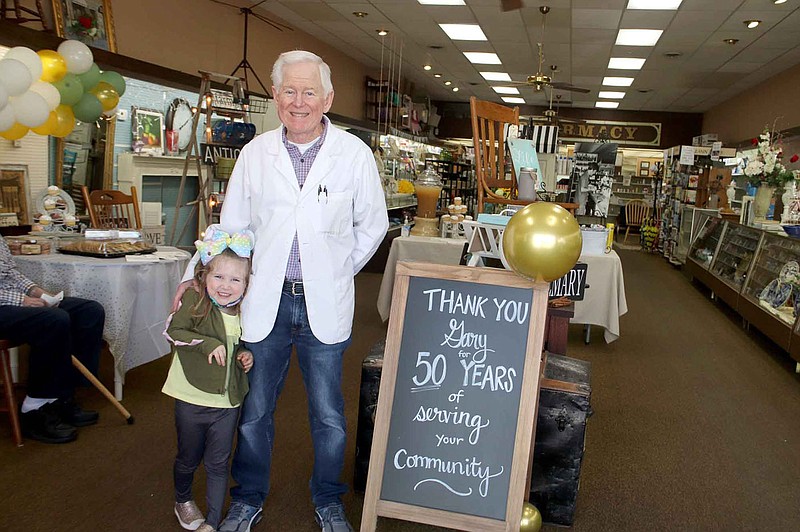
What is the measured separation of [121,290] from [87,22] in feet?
10.7

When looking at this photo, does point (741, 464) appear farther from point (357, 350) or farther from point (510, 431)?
point (357, 350)

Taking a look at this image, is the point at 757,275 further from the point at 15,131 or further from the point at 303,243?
the point at 15,131

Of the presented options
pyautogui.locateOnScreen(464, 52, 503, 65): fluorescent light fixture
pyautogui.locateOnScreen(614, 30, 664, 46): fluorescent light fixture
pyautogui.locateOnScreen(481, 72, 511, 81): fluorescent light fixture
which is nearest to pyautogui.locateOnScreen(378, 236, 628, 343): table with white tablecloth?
pyautogui.locateOnScreen(614, 30, 664, 46): fluorescent light fixture

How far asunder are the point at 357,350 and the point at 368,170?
2.99 meters

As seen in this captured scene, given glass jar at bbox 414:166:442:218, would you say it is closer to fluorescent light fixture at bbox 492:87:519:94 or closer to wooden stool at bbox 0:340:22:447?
wooden stool at bbox 0:340:22:447

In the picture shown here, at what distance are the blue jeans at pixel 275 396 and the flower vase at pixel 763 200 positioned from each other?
6.35m

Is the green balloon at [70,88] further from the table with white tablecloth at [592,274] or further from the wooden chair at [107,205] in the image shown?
the table with white tablecloth at [592,274]

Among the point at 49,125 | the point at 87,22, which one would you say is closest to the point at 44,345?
the point at 49,125

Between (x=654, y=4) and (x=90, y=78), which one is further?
(x=654, y=4)

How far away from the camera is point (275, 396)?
2.49 m

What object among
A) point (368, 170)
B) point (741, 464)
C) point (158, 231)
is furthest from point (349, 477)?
point (158, 231)

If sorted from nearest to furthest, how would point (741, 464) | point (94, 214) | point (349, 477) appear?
point (349, 477), point (741, 464), point (94, 214)

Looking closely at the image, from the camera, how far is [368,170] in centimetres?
239

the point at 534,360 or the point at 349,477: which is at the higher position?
the point at 534,360
